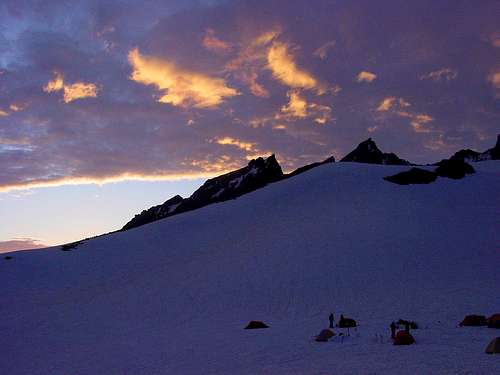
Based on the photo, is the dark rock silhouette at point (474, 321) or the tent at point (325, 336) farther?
the dark rock silhouette at point (474, 321)

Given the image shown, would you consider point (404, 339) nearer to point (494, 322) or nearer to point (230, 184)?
point (494, 322)

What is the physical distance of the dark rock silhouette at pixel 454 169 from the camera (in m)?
52.8

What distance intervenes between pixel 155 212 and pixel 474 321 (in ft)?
271

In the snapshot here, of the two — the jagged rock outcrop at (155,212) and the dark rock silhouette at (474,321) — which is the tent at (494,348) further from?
the jagged rock outcrop at (155,212)

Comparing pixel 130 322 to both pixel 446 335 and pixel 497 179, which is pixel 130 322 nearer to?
pixel 446 335

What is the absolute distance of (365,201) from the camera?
45.5 meters

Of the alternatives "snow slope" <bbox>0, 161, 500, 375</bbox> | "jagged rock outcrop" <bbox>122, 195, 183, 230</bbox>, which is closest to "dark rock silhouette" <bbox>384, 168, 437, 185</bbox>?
"snow slope" <bbox>0, 161, 500, 375</bbox>

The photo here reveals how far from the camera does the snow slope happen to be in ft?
52.5

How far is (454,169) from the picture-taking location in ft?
178

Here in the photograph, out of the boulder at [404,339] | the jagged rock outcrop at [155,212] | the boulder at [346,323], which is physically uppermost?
the jagged rock outcrop at [155,212]

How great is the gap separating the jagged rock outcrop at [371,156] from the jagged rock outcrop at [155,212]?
129 ft

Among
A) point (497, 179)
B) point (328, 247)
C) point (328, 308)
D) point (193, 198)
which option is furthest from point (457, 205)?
point (193, 198)

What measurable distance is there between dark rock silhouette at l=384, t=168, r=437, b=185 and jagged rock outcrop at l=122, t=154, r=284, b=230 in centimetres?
2441

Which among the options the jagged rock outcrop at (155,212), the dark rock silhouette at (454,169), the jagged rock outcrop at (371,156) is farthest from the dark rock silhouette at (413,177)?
the jagged rock outcrop at (155,212)
